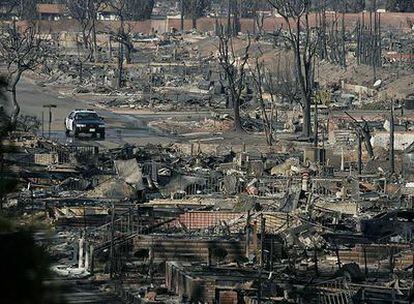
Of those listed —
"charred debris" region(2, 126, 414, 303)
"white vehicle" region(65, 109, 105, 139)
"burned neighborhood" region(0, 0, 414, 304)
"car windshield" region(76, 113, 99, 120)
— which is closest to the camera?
"burned neighborhood" region(0, 0, 414, 304)

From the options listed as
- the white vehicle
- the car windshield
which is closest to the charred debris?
the white vehicle

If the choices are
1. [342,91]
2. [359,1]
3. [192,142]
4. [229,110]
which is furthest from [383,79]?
[359,1]

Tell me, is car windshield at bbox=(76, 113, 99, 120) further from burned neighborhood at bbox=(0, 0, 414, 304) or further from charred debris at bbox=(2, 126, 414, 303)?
charred debris at bbox=(2, 126, 414, 303)

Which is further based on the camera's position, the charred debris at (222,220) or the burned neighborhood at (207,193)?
the charred debris at (222,220)

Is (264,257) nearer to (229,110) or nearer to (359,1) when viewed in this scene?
(229,110)

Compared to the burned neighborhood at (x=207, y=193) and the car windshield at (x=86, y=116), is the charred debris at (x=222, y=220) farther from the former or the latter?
the car windshield at (x=86, y=116)

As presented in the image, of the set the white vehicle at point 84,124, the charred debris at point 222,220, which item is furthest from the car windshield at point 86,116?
the charred debris at point 222,220
